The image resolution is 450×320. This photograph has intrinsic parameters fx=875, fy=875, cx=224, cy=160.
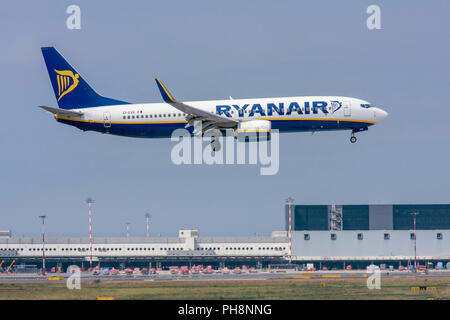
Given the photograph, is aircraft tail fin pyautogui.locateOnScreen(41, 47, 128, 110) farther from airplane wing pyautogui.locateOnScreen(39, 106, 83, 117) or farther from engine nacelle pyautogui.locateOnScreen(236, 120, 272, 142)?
engine nacelle pyautogui.locateOnScreen(236, 120, 272, 142)

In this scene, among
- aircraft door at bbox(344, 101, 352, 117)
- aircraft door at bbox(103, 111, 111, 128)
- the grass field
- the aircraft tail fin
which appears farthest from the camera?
the aircraft tail fin

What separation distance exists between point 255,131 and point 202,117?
709cm

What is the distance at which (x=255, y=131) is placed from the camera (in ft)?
355

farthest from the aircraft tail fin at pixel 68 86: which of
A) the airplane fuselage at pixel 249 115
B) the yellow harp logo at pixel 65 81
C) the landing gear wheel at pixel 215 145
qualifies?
the landing gear wheel at pixel 215 145

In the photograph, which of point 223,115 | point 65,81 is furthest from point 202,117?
point 65,81

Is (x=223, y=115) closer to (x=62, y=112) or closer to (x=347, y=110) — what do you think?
(x=347, y=110)

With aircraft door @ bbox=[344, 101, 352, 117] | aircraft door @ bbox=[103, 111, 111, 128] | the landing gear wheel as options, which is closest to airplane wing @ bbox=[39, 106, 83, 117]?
aircraft door @ bbox=[103, 111, 111, 128]

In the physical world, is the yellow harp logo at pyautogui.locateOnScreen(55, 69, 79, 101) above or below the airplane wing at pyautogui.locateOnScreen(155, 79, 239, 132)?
above

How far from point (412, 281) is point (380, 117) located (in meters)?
21.8

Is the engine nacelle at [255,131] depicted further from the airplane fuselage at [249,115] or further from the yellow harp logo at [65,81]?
the yellow harp logo at [65,81]

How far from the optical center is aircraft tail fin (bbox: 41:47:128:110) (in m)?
120
